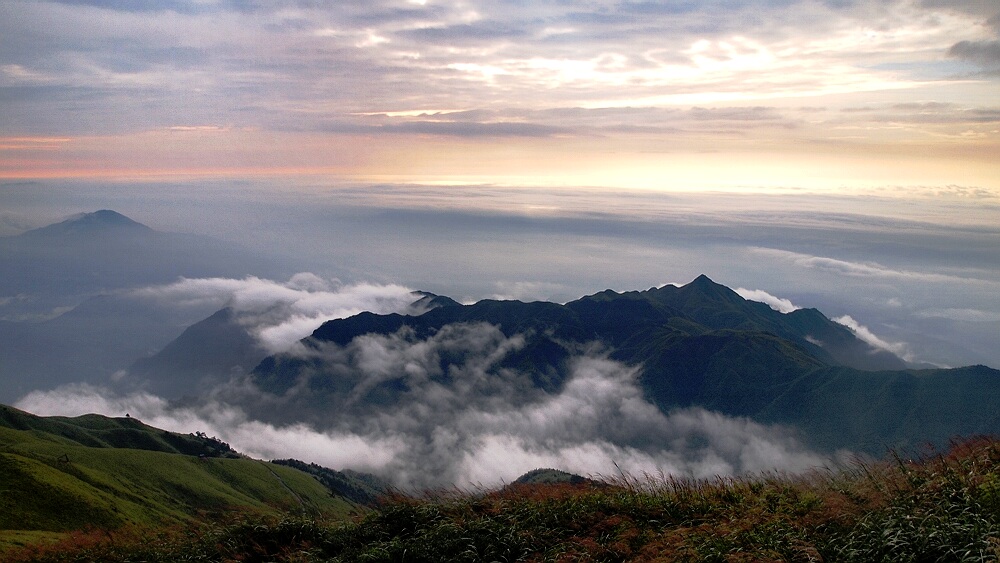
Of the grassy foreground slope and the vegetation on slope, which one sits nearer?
the vegetation on slope

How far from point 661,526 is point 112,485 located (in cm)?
13059

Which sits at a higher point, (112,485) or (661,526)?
(661,526)

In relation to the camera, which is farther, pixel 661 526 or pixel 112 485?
pixel 112 485

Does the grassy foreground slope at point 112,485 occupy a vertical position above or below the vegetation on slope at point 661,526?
below

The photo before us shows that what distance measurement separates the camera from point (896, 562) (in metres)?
11.2

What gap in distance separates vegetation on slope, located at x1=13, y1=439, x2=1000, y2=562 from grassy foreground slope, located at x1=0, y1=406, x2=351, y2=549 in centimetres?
186

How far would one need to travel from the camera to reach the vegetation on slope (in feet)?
39.8

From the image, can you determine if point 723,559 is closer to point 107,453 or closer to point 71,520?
point 71,520

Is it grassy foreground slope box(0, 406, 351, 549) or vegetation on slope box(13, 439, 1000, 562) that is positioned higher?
vegetation on slope box(13, 439, 1000, 562)

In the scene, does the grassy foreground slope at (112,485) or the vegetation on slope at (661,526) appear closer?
the vegetation on slope at (661,526)

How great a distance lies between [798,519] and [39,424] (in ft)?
744

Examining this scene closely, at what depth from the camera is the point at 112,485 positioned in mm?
115938

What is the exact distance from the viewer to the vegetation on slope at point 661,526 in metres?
12.1

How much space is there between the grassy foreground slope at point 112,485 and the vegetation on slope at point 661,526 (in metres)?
1.86
